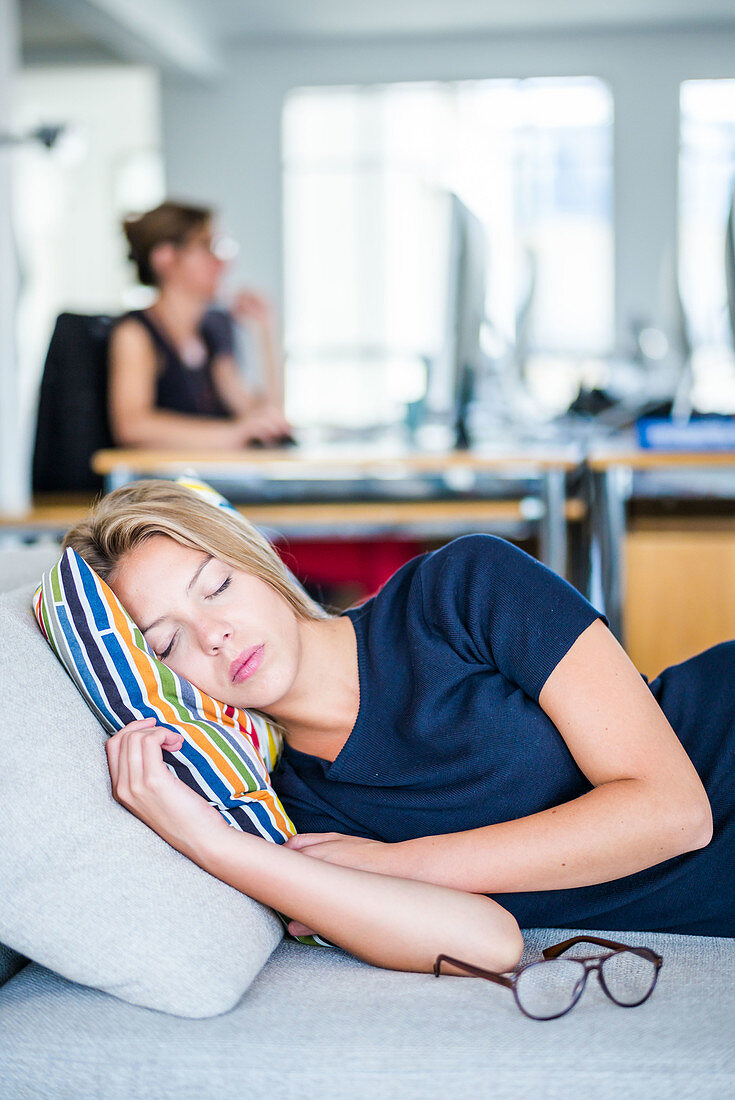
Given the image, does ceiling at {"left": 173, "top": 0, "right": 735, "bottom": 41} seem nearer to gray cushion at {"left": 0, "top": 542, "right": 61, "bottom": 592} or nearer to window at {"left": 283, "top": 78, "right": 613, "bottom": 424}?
window at {"left": 283, "top": 78, "right": 613, "bottom": 424}

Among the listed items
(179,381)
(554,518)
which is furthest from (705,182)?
(554,518)

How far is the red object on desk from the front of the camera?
292 centimetres

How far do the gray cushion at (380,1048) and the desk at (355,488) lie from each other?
1777mm

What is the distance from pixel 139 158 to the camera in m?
8.96

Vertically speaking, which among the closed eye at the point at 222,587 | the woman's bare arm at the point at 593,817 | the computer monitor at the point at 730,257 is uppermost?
the computer monitor at the point at 730,257

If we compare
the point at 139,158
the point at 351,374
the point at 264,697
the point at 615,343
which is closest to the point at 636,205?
the point at 615,343

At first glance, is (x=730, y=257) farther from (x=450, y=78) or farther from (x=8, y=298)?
(x=450, y=78)

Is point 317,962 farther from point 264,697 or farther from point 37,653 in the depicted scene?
point 37,653

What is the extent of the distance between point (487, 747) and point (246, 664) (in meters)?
0.26

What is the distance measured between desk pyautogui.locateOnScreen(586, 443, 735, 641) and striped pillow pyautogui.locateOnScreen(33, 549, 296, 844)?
1581 mm

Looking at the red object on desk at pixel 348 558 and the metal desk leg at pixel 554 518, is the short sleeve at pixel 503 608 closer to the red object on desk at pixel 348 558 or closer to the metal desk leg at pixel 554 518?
the metal desk leg at pixel 554 518

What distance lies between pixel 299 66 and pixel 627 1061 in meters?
7.85

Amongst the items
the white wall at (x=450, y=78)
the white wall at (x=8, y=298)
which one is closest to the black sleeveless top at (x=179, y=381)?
the white wall at (x=8, y=298)

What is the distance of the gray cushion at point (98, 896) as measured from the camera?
3.01 ft
